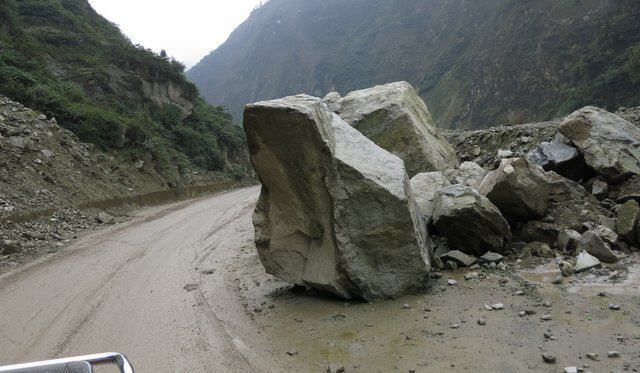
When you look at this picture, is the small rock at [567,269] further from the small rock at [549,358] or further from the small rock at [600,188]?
the small rock at [600,188]

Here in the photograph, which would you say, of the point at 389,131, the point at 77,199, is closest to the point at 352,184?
the point at 389,131

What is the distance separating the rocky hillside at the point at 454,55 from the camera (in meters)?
39.0

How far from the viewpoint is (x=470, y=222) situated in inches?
277

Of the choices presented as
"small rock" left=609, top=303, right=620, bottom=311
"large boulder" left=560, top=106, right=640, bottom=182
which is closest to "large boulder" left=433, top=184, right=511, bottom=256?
"small rock" left=609, top=303, right=620, bottom=311

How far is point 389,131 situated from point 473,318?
5975 millimetres

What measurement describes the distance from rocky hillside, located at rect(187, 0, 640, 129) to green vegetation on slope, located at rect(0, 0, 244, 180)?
22.5 m

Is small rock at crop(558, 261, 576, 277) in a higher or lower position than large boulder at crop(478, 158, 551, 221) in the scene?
lower

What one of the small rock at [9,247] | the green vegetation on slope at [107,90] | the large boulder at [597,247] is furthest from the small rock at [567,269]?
the green vegetation on slope at [107,90]

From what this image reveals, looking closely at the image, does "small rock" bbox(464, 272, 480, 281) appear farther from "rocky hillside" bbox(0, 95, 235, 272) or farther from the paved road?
"rocky hillside" bbox(0, 95, 235, 272)

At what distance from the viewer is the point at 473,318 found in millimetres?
5262

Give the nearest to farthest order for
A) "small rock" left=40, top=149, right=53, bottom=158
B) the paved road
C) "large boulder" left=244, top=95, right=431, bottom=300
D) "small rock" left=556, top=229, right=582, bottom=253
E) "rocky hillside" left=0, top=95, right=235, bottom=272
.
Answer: the paved road, "large boulder" left=244, top=95, right=431, bottom=300, "small rock" left=556, top=229, right=582, bottom=253, "rocky hillside" left=0, top=95, right=235, bottom=272, "small rock" left=40, top=149, right=53, bottom=158

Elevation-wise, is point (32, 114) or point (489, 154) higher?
point (32, 114)

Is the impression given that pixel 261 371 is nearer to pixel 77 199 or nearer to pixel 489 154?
pixel 489 154

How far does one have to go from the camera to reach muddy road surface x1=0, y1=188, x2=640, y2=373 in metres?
4.50
